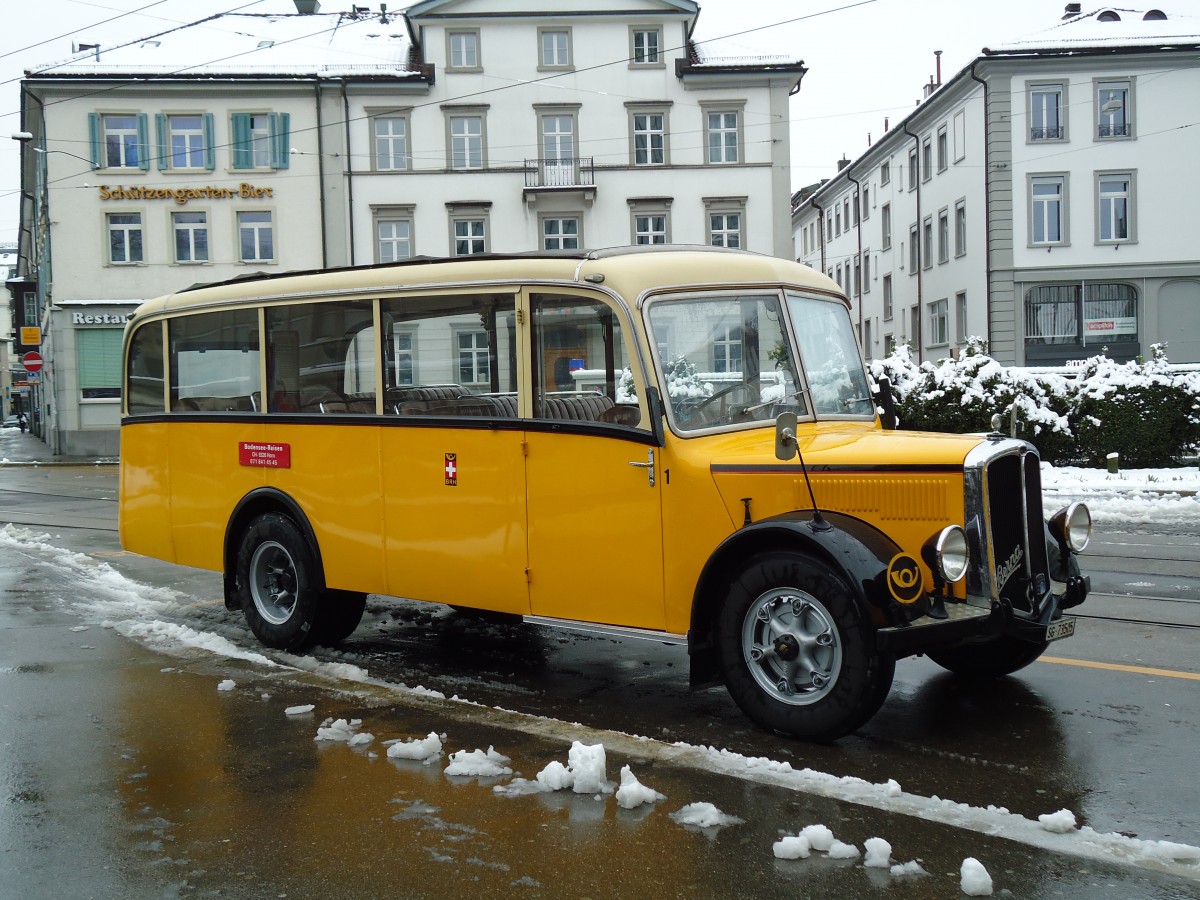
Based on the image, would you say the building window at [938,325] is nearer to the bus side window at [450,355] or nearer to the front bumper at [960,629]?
the bus side window at [450,355]

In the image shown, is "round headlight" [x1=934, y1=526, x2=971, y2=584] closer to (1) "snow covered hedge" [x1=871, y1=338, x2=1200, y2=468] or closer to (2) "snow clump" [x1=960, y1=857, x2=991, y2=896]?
(2) "snow clump" [x1=960, y1=857, x2=991, y2=896]

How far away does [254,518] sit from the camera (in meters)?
8.49

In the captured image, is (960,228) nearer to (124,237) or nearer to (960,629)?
(124,237)

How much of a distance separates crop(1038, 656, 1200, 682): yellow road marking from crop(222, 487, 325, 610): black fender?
4.38 metres

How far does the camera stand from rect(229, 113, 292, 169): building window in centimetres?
4122

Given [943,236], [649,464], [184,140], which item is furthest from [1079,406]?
[184,140]

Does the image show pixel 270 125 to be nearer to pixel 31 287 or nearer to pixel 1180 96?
pixel 31 287

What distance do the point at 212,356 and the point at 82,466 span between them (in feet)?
89.4

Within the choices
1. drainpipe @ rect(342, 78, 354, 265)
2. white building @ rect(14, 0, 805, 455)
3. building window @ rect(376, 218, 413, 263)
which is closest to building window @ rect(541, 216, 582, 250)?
white building @ rect(14, 0, 805, 455)

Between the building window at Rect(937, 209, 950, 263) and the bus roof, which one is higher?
the building window at Rect(937, 209, 950, 263)

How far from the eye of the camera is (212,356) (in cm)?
863

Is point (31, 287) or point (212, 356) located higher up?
point (31, 287)

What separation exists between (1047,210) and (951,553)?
4156 centimetres

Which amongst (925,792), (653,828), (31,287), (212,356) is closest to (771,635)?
(925,792)
